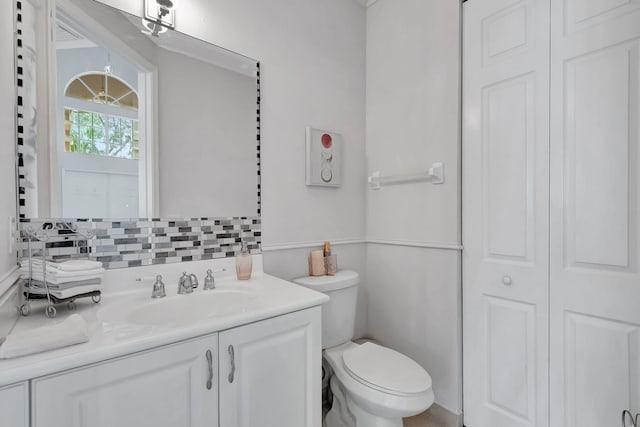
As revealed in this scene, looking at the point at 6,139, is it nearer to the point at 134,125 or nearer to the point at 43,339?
the point at 134,125

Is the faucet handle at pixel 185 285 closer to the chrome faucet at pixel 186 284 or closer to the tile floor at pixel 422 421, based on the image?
the chrome faucet at pixel 186 284

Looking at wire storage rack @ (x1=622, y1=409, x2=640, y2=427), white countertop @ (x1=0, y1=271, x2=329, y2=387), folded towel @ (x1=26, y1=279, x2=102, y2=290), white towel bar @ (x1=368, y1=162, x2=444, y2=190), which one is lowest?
wire storage rack @ (x1=622, y1=409, x2=640, y2=427)

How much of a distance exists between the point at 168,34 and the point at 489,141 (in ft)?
5.22

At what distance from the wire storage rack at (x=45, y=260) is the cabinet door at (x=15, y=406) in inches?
13.2

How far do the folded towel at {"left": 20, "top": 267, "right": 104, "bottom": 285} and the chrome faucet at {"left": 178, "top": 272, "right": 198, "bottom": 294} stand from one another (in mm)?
290

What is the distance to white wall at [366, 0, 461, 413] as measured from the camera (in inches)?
64.6

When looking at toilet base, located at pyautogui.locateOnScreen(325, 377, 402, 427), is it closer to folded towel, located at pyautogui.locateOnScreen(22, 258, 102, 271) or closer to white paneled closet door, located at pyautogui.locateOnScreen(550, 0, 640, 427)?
white paneled closet door, located at pyautogui.locateOnScreen(550, 0, 640, 427)

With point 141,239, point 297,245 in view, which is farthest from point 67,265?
point 297,245

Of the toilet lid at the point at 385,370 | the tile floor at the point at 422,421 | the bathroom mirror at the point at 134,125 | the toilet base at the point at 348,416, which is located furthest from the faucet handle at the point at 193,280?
the tile floor at the point at 422,421

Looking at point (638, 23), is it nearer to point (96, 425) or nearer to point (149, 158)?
point (149, 158)

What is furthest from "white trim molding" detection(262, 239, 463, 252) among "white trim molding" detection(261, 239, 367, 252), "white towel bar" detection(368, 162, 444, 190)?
"white towel bar" detection(368, 162, 444, 190)

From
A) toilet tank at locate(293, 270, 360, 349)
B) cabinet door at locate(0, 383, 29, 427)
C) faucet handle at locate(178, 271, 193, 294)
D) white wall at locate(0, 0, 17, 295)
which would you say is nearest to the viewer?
cabinet door at locate(0, 383, 29, 427)

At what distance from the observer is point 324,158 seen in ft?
6.09

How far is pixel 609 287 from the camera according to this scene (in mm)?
1162
